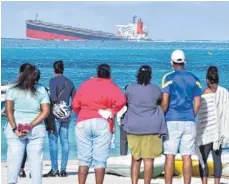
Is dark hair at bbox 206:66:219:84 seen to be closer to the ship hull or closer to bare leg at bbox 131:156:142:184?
bare leg at bbox 131:156:142:184

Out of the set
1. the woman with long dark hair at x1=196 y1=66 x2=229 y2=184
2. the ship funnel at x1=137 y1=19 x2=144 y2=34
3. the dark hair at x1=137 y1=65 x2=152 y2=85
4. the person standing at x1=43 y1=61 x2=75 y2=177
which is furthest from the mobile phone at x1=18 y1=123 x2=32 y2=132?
the ship funnel at x1=137 y1=19 x2=144 y2=34

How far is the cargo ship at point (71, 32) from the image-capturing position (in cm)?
15012

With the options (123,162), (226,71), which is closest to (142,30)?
(226,71)

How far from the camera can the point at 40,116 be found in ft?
29.5

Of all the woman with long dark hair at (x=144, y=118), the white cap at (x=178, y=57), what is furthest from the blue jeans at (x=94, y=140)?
the white cap at (x=178, y=57)

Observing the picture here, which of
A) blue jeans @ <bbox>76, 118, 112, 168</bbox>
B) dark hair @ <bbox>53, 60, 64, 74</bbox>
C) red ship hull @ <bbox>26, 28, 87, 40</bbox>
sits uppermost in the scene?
dark hair @ <bbox>53, 60, 64, 74</bbox>

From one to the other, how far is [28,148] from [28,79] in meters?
0.65

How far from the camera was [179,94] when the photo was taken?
31.9 feet

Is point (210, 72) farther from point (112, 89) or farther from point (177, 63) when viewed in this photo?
point (112, 89)

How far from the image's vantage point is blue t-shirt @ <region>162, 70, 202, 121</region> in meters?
9.73

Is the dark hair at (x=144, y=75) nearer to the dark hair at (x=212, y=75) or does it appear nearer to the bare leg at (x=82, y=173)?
the dark hair at (x=212, y=75)

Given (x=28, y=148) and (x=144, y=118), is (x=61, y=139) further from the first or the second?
(x=28, y=148)

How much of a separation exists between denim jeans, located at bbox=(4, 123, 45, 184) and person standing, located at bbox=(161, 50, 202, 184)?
140cm

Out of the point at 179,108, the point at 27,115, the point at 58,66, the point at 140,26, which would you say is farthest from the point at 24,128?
the point at 140,26
